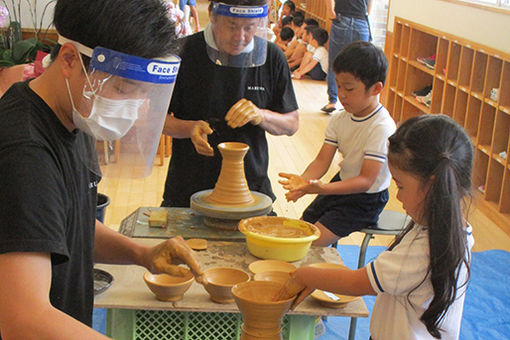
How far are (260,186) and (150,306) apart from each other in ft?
3.26

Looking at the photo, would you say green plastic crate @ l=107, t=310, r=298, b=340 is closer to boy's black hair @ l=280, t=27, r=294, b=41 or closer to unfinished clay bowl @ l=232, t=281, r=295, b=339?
unfinished clay bowl @ l=232, t=281, r=295, b=339

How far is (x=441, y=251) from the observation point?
1630 millimetres

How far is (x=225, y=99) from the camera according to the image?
2.70m

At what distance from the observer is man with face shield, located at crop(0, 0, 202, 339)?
1003mm

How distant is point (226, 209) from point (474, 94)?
11.1ft

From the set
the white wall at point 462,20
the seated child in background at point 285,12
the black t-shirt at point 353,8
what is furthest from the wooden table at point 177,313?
the seated child in background at point 285,12

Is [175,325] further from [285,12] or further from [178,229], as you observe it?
[285,12]

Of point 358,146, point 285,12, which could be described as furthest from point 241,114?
point 285,12

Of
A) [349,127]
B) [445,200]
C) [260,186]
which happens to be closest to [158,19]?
[445,200]

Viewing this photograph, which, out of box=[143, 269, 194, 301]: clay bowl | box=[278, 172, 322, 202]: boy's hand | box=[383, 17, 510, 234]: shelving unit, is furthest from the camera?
box=[383, 17, 510, 234]: shelving unit

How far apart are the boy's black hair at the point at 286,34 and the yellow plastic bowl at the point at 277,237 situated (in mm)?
9466

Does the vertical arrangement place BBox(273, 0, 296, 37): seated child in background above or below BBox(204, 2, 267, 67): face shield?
below

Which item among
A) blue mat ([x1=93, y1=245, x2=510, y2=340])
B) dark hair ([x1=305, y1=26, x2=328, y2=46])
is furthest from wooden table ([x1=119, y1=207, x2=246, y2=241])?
dark hair ([x1=305, y1=26, x2=328, y2=46])

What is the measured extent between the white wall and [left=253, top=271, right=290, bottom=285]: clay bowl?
11.4 feet
